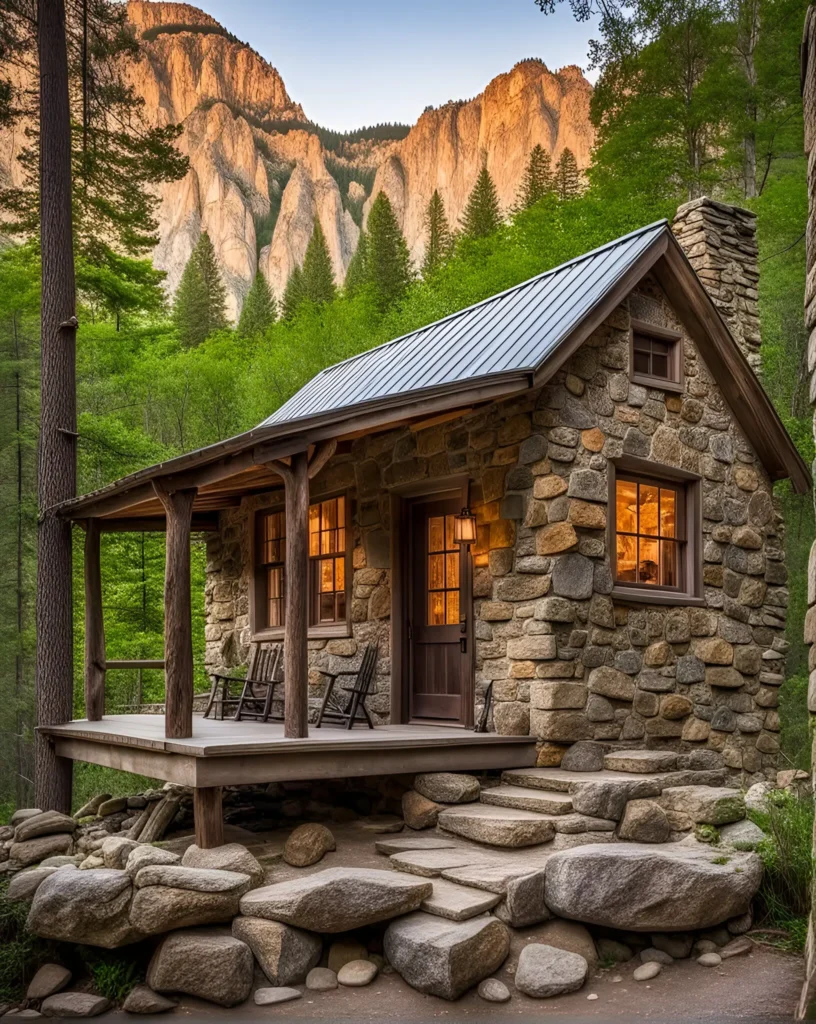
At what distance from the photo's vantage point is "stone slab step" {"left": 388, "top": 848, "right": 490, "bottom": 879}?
5.95 meters

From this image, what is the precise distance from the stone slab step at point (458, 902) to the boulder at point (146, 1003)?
1391mm

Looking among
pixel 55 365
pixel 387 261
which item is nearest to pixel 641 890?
pixel 55 365

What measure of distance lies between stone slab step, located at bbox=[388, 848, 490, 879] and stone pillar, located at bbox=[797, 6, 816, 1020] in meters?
2.30

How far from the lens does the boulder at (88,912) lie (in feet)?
17.2

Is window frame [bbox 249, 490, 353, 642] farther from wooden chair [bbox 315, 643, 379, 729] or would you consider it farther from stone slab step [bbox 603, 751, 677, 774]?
stone slab step [bbox 603, 751, 677, 774]

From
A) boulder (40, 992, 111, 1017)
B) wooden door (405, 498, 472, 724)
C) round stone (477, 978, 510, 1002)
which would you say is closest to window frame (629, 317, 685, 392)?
wooden door (405, 498, 472, 724)

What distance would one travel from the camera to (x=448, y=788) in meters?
7.10

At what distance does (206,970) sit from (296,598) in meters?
2.49

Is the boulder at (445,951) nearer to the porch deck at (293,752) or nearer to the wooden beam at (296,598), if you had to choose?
the porch deck at (293,752)

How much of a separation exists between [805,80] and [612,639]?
15.0 feet

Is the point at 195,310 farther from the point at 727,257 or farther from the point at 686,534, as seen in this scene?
the point at 686,534

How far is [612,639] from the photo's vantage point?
26.0ft

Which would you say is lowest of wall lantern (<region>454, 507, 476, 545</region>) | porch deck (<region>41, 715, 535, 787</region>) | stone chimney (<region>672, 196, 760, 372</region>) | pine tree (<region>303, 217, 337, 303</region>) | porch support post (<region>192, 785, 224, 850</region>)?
porch support post (<region>192, 785, 224, 850</region>)

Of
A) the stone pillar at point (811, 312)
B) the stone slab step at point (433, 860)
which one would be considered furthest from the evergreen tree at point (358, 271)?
the stone pillar at point (811, 312)
